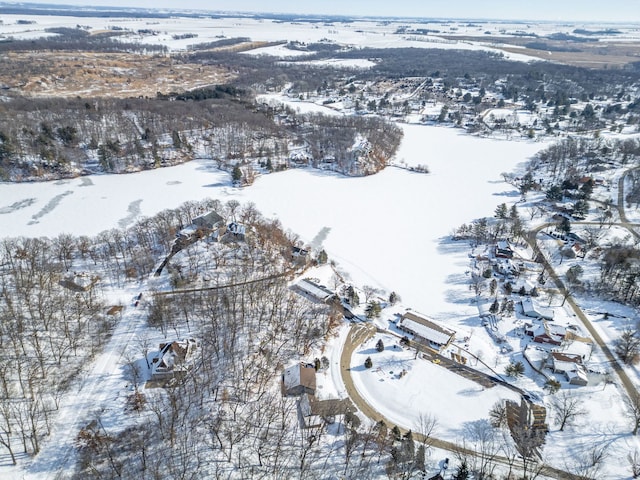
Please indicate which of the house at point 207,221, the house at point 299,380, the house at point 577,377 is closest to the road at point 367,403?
the house at point 299,380

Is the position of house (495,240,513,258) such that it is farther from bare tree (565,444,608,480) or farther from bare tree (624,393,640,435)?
bare tree (565,444,608,480)

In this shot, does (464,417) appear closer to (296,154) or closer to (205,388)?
(205,388)

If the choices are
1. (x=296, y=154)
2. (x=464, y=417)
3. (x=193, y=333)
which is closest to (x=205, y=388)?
(x=193, y=333)

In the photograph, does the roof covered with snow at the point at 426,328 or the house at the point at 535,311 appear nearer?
the roof covered with snow at the point at 426,328

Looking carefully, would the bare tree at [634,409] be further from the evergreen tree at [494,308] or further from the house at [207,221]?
the house at [207,221]

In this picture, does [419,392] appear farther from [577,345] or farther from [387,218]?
[387,218]

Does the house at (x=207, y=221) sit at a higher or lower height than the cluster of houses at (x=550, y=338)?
higher

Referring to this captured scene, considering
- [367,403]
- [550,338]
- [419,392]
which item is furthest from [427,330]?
[550,338]
